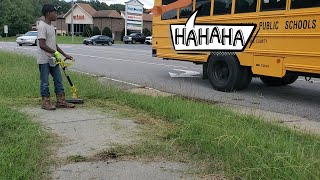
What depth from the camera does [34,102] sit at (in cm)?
779

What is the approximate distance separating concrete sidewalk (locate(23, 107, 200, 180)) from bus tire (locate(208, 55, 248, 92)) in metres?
4.60

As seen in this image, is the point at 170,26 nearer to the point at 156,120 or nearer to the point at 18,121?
the point at 156,120

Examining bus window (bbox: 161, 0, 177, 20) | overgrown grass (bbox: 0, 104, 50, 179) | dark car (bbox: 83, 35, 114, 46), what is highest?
bus window (bbox: 161, 0, 177, 20)

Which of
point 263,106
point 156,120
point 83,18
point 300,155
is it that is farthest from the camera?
point 83,18

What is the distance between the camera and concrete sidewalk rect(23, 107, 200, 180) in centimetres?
417

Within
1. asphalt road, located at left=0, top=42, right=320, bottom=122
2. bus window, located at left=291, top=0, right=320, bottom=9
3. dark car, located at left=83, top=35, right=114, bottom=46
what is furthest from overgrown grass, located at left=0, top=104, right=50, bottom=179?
dark car, located at left=83, top=35, right=114, bottom=46

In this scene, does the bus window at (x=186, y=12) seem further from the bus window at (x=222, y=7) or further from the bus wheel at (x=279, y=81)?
the bus wheel at (x=279, y=81)

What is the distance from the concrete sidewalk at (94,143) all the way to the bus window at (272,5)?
4.53 m

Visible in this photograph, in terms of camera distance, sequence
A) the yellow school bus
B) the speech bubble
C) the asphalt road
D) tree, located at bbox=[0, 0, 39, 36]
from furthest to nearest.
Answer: tree, located at bbox=[0, 0, 39, 36] → the speech bubble → the asphalt road → the yellow school bus

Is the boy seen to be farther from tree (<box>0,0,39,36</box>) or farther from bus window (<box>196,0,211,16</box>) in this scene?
tree (<box>0,0,39,36</box>)

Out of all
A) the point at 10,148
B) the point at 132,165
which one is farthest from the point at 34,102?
the point at 132,165

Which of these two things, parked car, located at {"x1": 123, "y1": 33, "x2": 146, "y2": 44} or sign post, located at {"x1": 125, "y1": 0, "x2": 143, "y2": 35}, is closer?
parked car, located at {"x1": 123, "y1": 33, "x2": 146, "y2": 44}

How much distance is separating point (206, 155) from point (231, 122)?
4.89 feet

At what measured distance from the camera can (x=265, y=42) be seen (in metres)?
9.49
